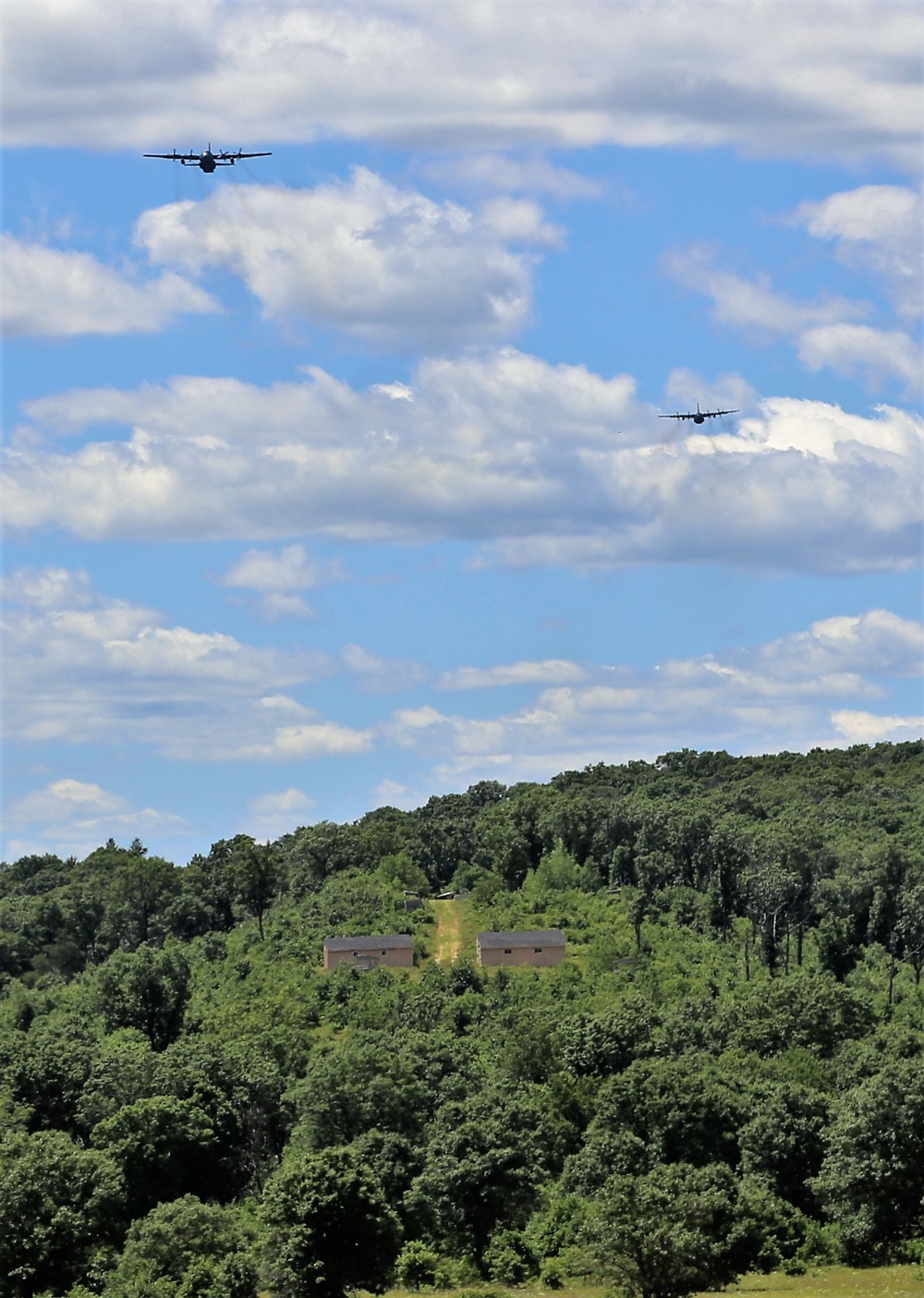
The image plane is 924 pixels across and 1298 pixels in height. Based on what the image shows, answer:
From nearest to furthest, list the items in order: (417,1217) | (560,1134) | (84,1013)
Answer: (417,1217) → (560,1134) → (84,1013)

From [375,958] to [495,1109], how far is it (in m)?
72.0

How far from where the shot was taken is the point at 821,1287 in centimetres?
8662

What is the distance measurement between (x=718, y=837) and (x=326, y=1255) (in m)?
114

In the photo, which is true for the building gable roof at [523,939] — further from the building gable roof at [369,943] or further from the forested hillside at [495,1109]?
the building gable roof at [369,943]

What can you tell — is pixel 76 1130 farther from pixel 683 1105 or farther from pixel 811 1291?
pixel 811 1291

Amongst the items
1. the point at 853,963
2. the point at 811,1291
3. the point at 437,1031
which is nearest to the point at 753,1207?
the point at 811,1291

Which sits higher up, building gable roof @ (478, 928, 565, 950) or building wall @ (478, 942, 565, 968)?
building gable roof @ (478, 928, 565, 950)

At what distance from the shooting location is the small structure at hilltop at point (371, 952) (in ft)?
582

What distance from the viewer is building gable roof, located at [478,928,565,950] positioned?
582 feet

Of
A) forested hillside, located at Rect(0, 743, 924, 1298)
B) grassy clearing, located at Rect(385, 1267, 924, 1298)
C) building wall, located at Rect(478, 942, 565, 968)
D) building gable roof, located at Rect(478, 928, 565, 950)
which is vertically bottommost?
grassy clearing, located at Rect(385, 1267, 924, 1298)

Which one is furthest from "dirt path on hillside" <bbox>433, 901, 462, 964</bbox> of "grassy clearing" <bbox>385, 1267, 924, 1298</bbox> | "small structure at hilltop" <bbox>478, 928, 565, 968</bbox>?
"grassy clearing" <bbox>385, 1267, 924, 1298</bbox>

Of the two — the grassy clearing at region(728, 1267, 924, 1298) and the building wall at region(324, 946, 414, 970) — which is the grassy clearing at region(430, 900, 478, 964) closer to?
the building wall at region(324, 946, 414, 970)

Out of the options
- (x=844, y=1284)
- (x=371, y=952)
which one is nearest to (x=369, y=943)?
(x=371, y=952)

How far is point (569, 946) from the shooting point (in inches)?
7126
